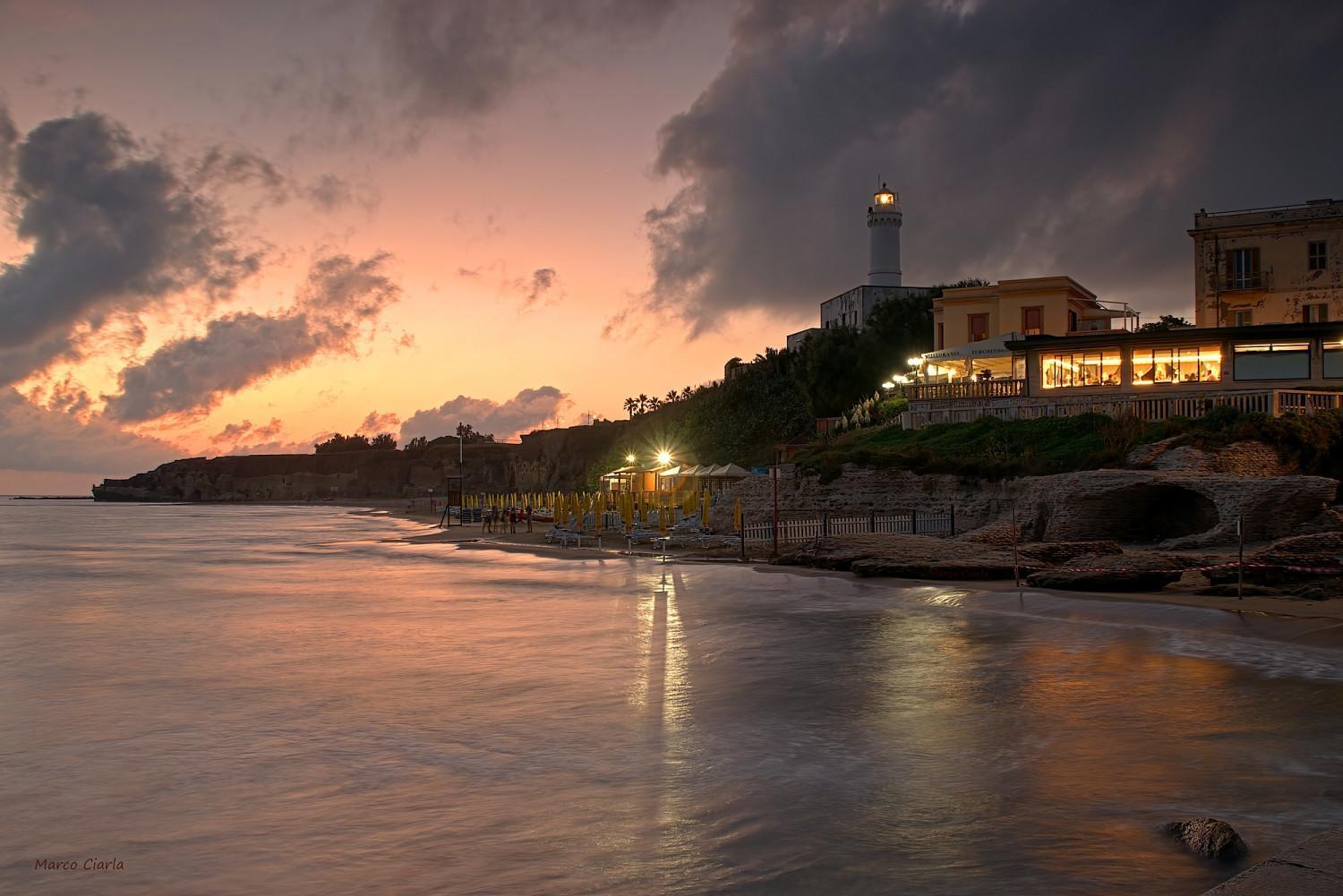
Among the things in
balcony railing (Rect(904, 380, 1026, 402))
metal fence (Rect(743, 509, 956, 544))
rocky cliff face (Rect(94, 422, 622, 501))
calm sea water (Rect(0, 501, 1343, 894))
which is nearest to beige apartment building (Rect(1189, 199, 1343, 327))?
balcony railing (Rect(904, 380, 1026, 402))

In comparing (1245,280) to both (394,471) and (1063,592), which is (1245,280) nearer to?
(1063,592)

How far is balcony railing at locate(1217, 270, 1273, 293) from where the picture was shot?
47344mm

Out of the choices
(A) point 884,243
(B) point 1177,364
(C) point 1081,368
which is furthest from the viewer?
(A) point 884,243

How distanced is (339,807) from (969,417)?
→ 34357 mm

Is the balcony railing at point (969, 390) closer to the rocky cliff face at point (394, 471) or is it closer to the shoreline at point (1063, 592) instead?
the shoreline at point (1063, 592)

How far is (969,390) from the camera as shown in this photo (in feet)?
133

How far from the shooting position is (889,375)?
2482 inches

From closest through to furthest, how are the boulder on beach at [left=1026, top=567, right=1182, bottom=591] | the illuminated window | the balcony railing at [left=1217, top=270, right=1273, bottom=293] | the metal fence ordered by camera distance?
the boulder on beach at [left=1026, top=567, right=1182, bottom=591] → the metal fence → the balcony railing at [left=1217, top=270, right=1273, bottom=293] → the illuminated window

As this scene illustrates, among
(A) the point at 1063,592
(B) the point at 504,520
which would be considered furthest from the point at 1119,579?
(B) the point at 504,520

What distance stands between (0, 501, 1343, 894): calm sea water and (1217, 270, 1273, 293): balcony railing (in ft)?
124

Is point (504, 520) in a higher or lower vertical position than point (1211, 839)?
higher

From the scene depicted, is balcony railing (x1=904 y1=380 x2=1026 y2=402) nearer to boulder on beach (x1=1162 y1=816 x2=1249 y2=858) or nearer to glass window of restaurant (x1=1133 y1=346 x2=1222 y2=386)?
glass window of restaurant (x1=1133 y1=346 x2=1222 y2=386)

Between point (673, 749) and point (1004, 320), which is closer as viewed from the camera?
point (673, 749)

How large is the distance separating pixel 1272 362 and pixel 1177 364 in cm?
346
